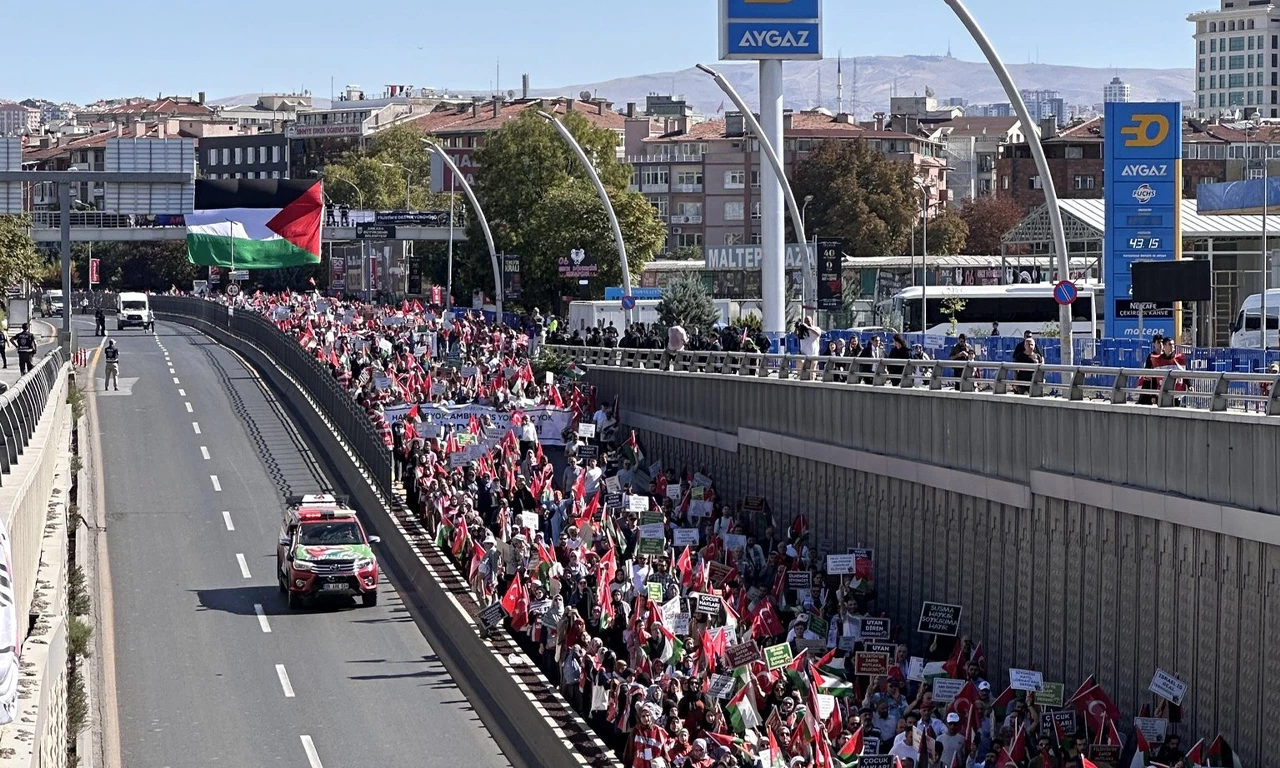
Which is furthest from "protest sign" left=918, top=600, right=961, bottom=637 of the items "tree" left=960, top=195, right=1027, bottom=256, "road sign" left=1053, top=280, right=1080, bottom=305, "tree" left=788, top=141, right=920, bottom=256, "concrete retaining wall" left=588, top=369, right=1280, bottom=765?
"tree" left=960, top=195, right=1027, bottom=256

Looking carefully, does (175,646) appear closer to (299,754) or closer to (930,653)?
(299,754)

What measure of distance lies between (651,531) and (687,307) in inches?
941

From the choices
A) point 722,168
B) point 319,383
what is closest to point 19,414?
point 319,383

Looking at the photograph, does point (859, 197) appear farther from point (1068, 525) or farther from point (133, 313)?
point (1068, 525)

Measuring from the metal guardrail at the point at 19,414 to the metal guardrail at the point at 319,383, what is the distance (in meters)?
6.75

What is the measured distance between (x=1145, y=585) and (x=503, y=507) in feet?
48.8

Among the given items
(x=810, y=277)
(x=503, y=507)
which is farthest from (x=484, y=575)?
(x=810, y=277)

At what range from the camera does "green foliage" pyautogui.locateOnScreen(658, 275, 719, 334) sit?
5453cm

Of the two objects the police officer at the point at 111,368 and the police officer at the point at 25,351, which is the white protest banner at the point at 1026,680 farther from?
the police officer at the point at 111,368

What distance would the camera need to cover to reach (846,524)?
32.6 meters

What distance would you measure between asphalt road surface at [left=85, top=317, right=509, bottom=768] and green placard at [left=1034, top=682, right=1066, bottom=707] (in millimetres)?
7421

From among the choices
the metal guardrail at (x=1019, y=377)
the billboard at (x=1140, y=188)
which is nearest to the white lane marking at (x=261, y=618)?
the metal guardrail at (x=1019, y=377)

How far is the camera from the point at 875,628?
2744 centimetres

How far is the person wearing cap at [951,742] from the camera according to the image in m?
22.3
